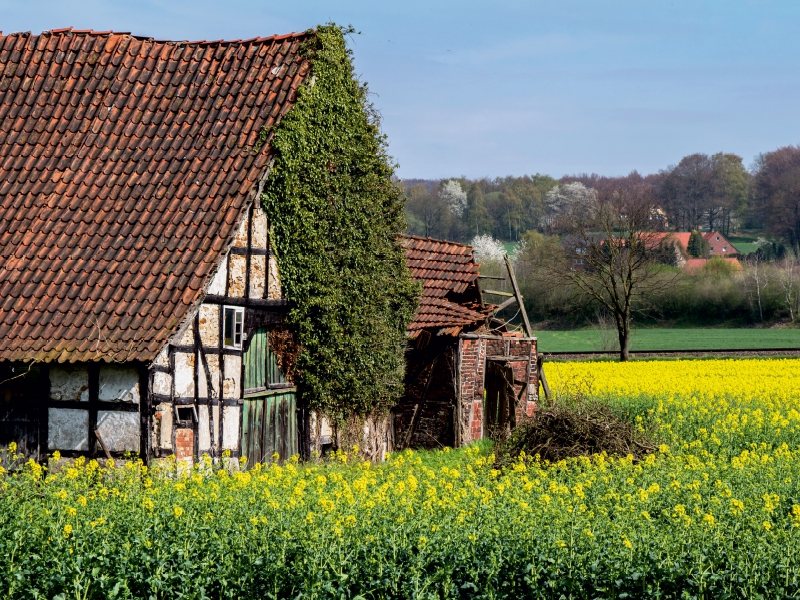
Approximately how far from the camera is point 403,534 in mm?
8125

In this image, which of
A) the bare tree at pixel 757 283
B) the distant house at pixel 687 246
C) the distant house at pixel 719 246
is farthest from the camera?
the distant house at pixel 719 246

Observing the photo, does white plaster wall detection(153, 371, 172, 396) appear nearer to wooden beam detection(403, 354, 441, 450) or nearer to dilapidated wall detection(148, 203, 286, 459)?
dilapidated wall detection(148, 203, 286, 459)

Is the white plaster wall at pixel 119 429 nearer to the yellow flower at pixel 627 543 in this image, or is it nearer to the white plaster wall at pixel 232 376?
the white plaster wall at pixel 232 376

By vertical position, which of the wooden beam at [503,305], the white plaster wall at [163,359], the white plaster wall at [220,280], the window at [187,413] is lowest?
the window at [187,413]

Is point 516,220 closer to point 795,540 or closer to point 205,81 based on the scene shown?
point 205,81

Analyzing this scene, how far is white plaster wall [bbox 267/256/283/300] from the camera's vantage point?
15500mm

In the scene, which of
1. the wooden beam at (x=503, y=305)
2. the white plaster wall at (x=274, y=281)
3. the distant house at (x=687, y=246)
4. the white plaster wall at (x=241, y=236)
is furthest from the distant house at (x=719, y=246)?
the white plaster wall at (x=241, y=236)

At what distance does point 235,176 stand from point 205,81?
108 inches

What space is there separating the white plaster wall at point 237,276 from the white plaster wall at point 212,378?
1084 millimetres

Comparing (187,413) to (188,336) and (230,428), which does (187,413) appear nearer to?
(230,428)

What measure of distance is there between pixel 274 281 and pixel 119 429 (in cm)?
368

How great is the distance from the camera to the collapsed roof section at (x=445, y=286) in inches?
797

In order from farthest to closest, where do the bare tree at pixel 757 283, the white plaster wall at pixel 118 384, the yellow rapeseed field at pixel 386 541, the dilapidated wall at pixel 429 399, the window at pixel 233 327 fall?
the bare tree at pixel 757 283
the dilapidated wall at pixel 429 399
the window at pixel 233 327
the white plaster wall at pixel 118 384
the yellow rapeseed field at pixel 386 541

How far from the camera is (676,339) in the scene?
187 ft
